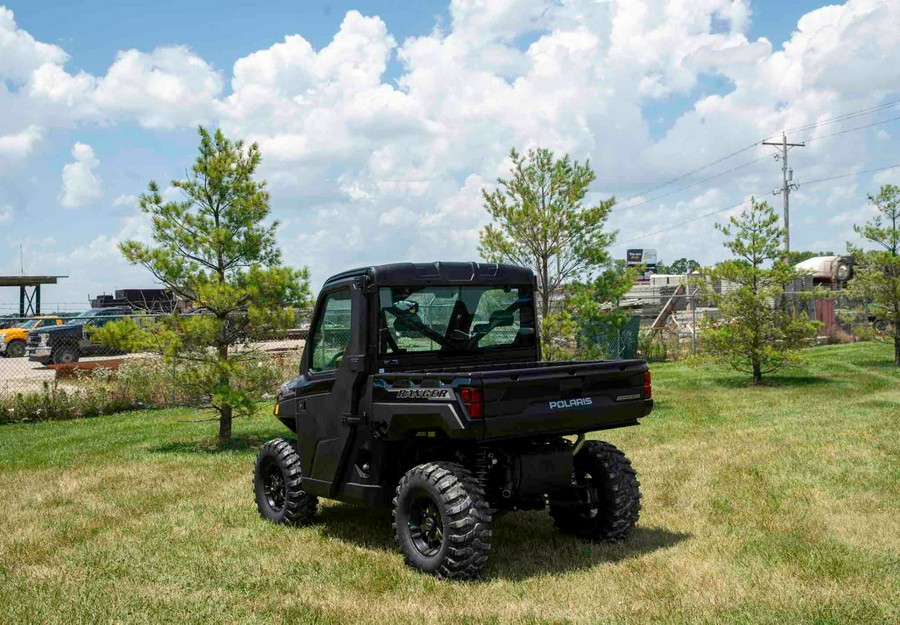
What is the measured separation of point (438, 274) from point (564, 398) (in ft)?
4.73

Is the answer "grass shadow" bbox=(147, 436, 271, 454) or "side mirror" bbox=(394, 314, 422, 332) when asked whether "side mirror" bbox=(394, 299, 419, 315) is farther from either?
"grass shadow" bbox=(147, 436, 271, 454)

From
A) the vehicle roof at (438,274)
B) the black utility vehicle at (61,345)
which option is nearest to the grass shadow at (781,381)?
the vehicle roof at (438,274)

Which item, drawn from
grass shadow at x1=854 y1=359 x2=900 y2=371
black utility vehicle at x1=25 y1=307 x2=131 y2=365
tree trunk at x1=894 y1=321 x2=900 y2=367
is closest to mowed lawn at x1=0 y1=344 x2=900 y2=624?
grass shadow at x1=854 y1=359 x2=900 y2=371

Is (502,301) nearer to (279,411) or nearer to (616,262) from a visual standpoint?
(279,411)

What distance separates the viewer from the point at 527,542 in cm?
719

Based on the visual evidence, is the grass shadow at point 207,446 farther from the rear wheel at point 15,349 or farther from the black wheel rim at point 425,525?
the rear wheel at point 15,349

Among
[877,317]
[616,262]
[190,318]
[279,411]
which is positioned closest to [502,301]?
[279,411]

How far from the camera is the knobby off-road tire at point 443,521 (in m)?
6.09

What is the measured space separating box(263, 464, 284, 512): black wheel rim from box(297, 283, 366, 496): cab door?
2.24 ft

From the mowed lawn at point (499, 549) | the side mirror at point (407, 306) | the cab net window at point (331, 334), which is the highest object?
the side mirror at point (407, 306)

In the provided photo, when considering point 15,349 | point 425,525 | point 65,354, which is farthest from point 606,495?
point 15,349

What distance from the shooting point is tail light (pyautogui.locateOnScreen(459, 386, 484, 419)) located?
19.6 ft

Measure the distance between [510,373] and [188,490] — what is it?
511cm

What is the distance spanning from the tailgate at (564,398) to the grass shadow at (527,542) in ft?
3.14
